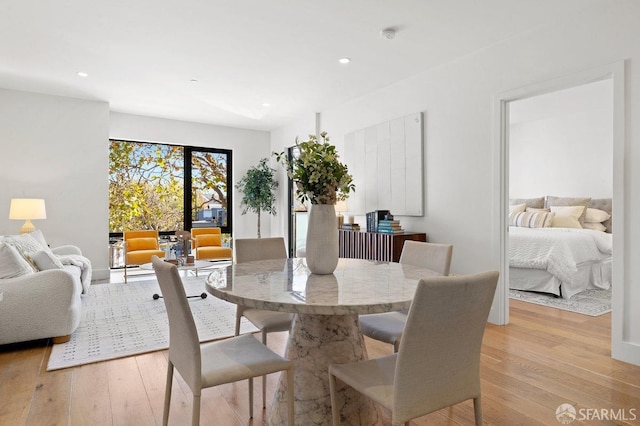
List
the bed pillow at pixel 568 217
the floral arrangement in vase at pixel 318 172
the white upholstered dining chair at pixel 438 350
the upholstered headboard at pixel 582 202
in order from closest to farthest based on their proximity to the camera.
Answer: the white upholstered dining chair at pixel 438 350 < the floral arrangement in vase at pixel 318 172 < the bed pillow at pixel 568 217 < the upholstered headboard at pixel 582 202

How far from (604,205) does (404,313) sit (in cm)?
560

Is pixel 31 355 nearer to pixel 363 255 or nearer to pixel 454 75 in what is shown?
pixel 363 255

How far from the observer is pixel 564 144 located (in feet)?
22.2

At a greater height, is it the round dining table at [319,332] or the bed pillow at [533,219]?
the bed pillow at [533,219]

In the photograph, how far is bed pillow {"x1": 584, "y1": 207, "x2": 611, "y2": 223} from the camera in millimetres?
5969

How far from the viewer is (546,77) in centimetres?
316

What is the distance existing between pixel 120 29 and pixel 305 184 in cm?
253

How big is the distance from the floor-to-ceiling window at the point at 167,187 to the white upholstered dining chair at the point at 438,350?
6313 mm

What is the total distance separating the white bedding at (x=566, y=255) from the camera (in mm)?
4391

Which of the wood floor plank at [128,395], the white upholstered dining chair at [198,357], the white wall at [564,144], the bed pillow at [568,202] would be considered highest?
the white wall at [564,144]

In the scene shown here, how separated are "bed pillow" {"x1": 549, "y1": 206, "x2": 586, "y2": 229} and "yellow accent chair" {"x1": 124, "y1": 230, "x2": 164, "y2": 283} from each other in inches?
237

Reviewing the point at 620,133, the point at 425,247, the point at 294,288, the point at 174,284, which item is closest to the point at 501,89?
the point at 620,133

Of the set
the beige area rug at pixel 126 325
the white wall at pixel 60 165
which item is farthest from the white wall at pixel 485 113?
the white wall at pixel 60 165

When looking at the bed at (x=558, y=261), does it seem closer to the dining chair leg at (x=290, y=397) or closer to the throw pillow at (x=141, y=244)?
the dining chair leg at (x=290, y=397)
